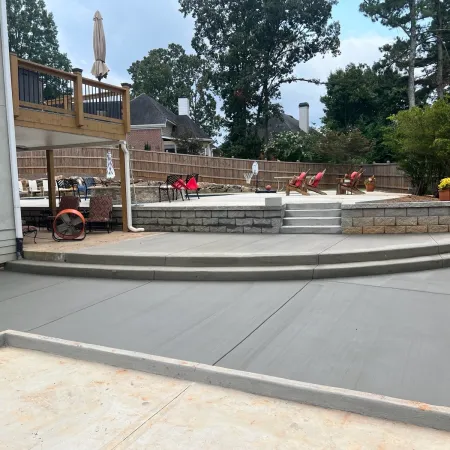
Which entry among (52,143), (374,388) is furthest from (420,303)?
(52,143)

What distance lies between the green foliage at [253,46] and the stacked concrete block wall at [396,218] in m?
26.1

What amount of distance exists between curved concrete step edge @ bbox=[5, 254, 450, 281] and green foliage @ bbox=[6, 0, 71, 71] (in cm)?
4645

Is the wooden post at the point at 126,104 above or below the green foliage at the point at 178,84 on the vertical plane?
below

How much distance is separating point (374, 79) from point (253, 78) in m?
8.96

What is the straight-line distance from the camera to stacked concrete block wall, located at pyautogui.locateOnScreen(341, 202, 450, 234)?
7473mm

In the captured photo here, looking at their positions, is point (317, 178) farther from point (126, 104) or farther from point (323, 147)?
point (323, 147)

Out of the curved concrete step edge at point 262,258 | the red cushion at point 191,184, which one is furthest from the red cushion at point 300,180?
the curved concrete step edge at point 262,258

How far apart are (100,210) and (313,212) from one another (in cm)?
440

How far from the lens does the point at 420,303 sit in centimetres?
447

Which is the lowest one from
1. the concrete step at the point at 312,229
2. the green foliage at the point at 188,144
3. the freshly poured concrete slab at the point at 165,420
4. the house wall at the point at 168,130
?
the freshly poured concrete slab at the point at 165,420

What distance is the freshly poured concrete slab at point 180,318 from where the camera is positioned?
3643 mm

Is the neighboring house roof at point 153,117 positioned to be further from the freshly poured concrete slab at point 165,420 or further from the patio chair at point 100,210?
the freshly poured concrete slab at point 165,420

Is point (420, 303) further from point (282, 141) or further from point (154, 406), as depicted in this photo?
point (282, 141)

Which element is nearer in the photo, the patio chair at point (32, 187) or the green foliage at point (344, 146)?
the patio chair at point (32, 187)
